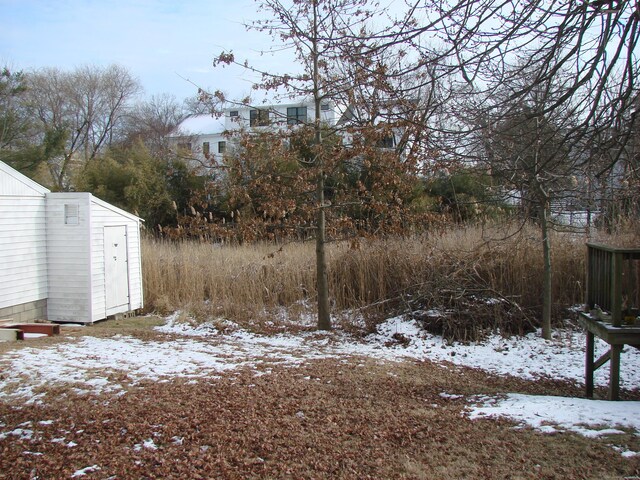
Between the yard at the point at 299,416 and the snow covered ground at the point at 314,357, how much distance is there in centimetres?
3

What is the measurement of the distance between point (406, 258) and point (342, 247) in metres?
1.53

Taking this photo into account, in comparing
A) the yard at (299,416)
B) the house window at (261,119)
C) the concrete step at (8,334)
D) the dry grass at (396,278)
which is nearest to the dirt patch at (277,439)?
the yard at (299,416)

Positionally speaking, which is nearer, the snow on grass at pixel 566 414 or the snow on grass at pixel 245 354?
the snow on grass at pixel 566 414

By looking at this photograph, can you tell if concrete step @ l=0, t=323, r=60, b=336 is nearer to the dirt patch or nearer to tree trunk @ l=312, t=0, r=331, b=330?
the dirt patch

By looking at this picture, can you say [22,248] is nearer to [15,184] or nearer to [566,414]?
[15,184]

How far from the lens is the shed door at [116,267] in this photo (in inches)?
381

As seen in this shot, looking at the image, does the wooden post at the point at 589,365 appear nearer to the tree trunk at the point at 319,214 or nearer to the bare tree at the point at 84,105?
the tree trunk at the point at 319,214

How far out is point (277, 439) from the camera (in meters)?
3.47

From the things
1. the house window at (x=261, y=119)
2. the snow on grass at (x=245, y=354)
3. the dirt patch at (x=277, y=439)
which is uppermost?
the house window at (x=261, y=119)

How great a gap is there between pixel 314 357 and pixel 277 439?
3.07m

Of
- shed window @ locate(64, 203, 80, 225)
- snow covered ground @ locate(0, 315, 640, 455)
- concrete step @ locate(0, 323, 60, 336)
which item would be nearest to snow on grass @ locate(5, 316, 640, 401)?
snow covered ground @ locate(0, 315, 640, 455)

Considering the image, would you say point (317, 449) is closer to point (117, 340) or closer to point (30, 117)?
point (117, 340)

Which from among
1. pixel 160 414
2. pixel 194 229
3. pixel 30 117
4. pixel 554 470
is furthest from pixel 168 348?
pixel 30 117

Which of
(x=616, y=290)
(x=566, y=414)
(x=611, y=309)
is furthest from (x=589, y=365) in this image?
(x=566, y=414)
